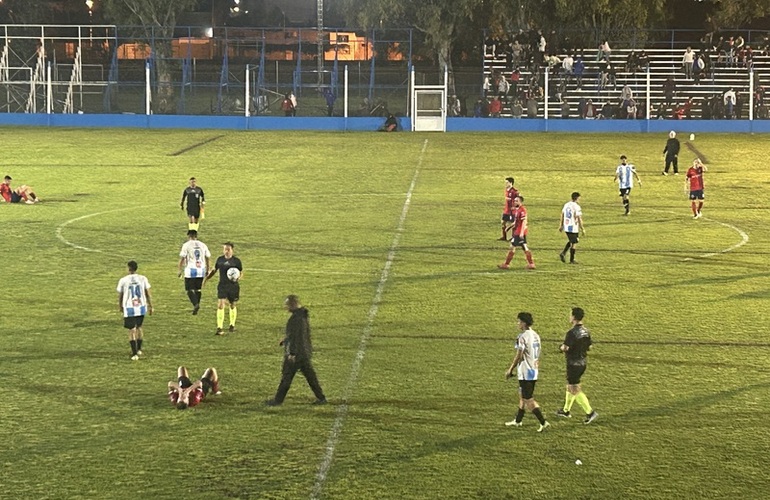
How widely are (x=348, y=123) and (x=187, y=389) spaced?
51299 mm

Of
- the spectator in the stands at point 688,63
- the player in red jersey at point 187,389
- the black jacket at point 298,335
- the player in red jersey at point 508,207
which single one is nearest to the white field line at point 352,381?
the black jacket at point 298,335

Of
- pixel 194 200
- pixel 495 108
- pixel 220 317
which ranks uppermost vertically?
pixel 495 108

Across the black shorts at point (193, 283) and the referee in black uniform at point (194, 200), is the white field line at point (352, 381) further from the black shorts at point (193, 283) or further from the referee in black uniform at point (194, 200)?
the referee in black uniform at point (194, 200)

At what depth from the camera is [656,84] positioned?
231 feet

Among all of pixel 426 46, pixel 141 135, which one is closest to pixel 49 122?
pixel 141 135

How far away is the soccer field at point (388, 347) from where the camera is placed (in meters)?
14.6

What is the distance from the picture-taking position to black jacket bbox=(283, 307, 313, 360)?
53.1 feet

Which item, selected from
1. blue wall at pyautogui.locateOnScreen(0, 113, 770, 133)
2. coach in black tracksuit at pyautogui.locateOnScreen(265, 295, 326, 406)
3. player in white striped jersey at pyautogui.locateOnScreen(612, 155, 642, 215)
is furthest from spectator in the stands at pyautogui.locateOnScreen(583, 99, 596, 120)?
coach in black tracksuit at pyautogui.locateOnScreen(265, 295, 326, 406)

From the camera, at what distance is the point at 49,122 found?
6938 centimetres

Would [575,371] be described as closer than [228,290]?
Yes

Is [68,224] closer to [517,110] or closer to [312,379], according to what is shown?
[312,379]

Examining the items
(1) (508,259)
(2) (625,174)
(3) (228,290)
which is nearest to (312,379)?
(3) (228,290)

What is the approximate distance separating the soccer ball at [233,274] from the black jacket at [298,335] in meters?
4.59

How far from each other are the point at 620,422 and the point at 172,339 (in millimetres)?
8467
